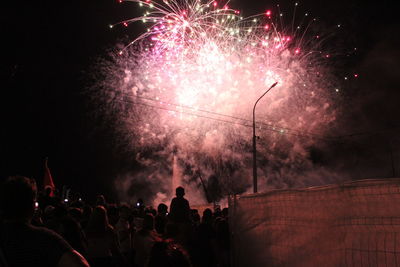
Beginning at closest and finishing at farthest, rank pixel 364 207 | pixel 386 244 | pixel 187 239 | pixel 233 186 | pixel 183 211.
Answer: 1. pixel 386 244
2. pixel 364 207
3. pixel 187 239
4. pixel 183 211
5. pixel 233 186

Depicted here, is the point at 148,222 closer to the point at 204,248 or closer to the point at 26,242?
the point at 204,248

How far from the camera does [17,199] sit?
6.92ft

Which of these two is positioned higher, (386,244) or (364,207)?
(364,207)

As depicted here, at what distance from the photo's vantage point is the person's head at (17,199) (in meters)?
2.05

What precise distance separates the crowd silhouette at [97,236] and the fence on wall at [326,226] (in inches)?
34.5

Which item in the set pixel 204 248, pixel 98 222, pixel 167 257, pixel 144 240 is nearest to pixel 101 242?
pixel 98 222

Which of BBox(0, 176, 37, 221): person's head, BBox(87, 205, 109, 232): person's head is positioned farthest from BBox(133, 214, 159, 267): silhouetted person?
BBox(0, 176, 37, 221): person's head

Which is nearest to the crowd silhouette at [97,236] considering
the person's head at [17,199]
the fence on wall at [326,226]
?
the person's head at [17,199]

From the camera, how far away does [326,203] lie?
13.1 feet

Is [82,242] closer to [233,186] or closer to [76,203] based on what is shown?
[76,203]

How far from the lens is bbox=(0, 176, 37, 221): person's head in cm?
205

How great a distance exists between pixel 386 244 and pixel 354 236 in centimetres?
33

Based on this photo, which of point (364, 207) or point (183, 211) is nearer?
point (364, 207)

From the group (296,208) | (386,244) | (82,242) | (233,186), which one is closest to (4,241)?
(82,242)
